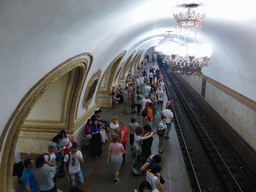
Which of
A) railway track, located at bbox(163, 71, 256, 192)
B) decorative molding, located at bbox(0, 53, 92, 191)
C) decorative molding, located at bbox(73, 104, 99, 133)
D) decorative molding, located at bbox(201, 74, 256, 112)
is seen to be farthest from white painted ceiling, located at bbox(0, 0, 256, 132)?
railway track, located at bbox(163, 71, 256, 192)

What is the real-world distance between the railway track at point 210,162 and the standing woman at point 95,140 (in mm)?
2843

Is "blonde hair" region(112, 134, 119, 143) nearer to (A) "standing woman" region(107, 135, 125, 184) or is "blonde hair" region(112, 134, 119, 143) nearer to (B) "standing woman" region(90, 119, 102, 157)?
(A) "standing woman" region(107, 135, 125, 184)

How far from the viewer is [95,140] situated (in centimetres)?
687

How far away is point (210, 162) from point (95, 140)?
4090 mm

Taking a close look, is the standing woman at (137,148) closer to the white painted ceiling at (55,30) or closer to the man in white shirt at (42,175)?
the man in white shirt at (42,175)

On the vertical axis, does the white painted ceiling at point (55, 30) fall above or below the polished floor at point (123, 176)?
above

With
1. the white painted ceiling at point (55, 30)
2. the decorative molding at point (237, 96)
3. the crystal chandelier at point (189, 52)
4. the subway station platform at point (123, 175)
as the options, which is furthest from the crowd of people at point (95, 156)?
the decorative molding at point (237, 96)

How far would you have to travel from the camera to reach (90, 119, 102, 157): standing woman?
6.83 m

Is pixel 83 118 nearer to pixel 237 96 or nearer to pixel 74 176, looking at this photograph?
pixel 74 176

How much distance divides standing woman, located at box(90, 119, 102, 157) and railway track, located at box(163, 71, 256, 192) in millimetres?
2843

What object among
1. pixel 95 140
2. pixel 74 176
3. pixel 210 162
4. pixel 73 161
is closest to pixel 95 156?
pixel 95 140

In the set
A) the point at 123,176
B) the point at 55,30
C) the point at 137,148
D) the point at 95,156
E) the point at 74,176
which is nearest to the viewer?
the point at 55,30

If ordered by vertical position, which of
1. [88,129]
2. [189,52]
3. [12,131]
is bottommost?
[88,129]

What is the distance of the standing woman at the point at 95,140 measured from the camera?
6.83 m
